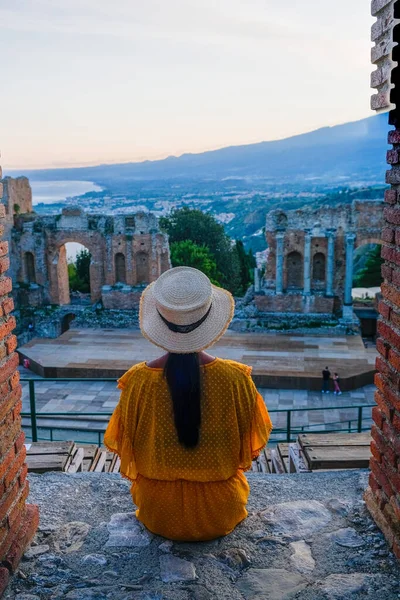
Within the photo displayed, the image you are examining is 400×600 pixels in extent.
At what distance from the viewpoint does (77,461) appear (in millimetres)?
6246

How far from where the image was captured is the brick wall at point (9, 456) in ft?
12.2

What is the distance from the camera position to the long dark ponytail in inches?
154

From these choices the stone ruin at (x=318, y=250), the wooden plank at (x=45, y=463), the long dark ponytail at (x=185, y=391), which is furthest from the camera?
the stone ruin at (x=318, y=250)

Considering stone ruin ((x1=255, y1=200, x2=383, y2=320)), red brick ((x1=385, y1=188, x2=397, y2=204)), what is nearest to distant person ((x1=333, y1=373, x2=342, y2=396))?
stone ruin ((x1=255, y1=200, x2=383, y2=320))

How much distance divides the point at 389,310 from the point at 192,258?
3008cm

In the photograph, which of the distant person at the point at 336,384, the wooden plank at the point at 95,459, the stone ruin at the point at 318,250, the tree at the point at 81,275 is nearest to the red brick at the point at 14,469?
the wooden plank at the point at 95,459

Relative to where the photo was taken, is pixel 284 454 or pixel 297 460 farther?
pixel 284 454

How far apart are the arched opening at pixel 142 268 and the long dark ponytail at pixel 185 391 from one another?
22.6 m

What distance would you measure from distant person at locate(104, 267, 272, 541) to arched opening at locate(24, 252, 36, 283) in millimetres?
24161

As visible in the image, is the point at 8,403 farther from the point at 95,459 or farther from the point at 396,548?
the point at 95,459

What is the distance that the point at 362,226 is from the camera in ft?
80.5

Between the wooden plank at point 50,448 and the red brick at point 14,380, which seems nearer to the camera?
the red brick at point 14,380

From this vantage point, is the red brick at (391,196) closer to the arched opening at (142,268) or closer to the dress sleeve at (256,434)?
the dress sleeve at (256,434)

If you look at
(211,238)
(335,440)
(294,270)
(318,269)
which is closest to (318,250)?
(318,269)
